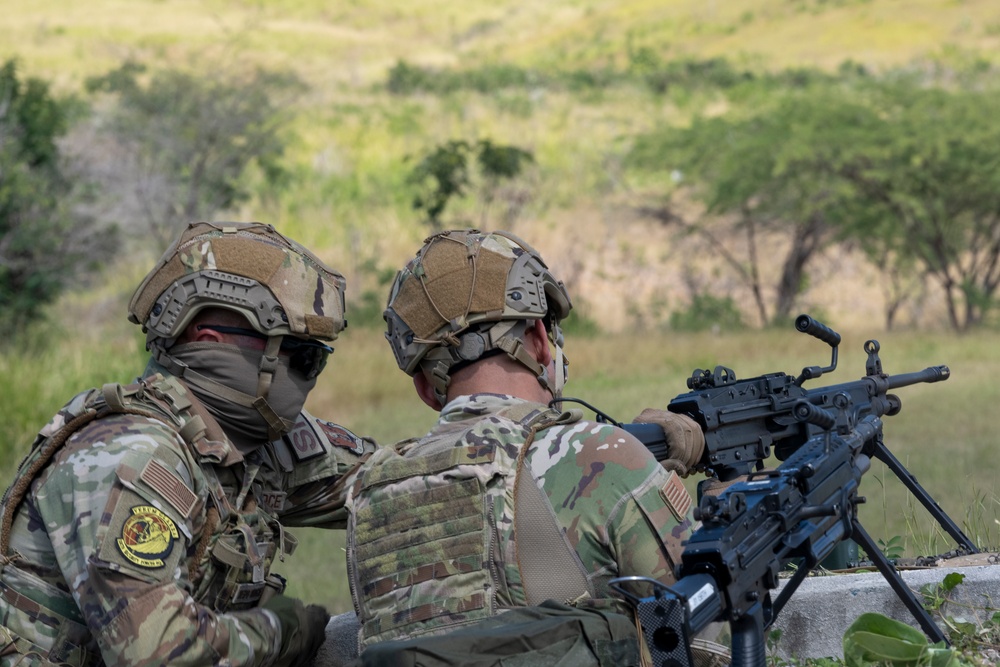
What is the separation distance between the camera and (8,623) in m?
3.10

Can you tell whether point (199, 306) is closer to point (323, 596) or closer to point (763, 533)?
point (763, 533)

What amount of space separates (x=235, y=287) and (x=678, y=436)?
1.46 metres

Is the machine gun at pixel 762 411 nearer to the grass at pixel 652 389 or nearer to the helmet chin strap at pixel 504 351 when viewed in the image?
the helmet chin strap at pixel 504 351

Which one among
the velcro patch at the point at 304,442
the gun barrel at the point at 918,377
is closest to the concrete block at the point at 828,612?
the gun barrel at the point at 918,377

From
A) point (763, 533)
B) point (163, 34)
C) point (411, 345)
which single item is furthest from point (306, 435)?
point (163, 34)

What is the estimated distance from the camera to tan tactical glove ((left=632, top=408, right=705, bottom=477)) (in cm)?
379

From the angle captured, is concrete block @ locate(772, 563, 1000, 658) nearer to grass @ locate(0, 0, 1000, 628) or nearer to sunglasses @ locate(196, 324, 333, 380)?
grass @ locate(0, 0, 1000, 628)

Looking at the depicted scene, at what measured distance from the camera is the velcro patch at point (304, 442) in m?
3.81

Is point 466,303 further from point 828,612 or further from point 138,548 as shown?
point 828,612

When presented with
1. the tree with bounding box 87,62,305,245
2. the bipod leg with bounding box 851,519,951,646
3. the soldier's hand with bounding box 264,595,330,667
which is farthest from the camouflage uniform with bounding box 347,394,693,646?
the tree with bounding box 87,62,305,245

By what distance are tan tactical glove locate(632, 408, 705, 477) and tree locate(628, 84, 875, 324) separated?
1585 cm

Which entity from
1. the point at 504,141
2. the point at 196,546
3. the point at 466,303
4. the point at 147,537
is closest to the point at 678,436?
the point at 466,303

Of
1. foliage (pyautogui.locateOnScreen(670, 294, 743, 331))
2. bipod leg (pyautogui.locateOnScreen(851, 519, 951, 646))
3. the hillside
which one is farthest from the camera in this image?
the hillside

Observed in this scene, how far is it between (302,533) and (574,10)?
5029 cm
